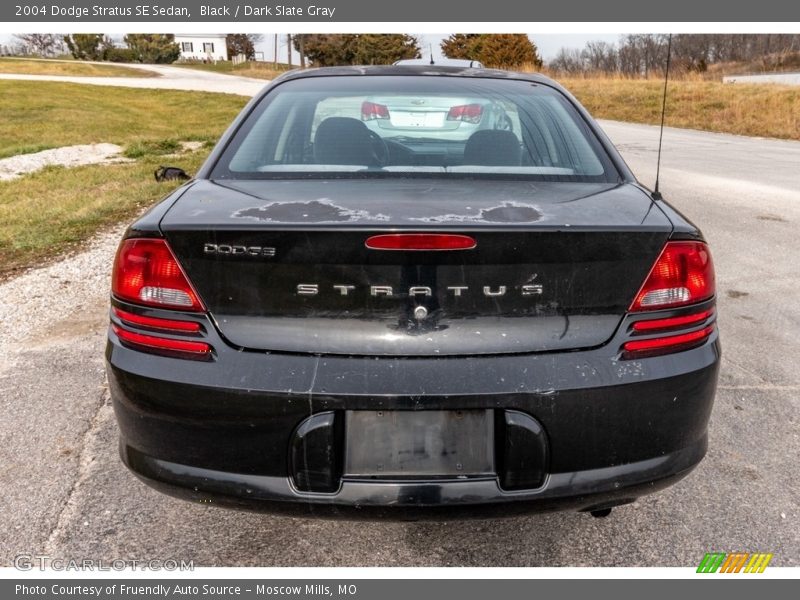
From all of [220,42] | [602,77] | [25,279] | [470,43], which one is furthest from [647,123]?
[220,42]

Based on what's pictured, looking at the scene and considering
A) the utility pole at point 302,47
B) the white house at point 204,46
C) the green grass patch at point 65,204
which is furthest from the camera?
the white house at point 204,46

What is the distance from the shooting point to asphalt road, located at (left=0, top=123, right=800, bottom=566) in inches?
87.6

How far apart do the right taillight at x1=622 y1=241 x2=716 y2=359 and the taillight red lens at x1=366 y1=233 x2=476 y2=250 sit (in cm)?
51

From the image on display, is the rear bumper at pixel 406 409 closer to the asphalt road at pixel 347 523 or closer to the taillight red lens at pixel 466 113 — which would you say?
the asphalt road at pixel 347 523

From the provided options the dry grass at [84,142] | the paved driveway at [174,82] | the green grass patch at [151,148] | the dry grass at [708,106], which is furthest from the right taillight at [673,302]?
the paved driveway at [174,82]

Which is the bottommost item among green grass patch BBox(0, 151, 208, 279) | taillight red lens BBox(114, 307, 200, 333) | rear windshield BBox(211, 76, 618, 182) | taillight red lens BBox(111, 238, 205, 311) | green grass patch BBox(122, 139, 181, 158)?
green grass patch BBox(0, 151, 208, 279)

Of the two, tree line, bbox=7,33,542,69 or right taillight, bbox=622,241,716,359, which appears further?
tree line, bbox=7,33,542,69

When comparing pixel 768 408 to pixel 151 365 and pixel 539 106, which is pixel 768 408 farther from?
pixel 151 365

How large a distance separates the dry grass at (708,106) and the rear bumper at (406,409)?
18.9m

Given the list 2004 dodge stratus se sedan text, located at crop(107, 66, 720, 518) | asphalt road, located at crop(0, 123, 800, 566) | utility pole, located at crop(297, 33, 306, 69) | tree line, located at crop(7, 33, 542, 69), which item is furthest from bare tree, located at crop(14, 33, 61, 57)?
2004 dodge stratus se sedan text, located at crop(107, 66, 720, 518)

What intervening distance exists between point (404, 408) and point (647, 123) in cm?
2317

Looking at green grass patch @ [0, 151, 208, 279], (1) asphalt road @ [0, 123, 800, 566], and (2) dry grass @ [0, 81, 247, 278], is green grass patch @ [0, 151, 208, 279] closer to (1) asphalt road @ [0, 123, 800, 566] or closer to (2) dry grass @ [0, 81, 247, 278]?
(2) dry grass @ [0, 81, 247, 278]

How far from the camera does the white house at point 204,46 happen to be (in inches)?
3543

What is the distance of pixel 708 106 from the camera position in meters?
23.0
